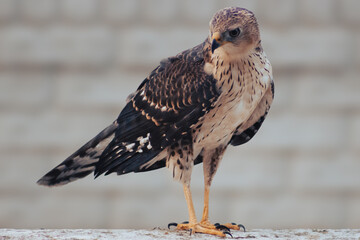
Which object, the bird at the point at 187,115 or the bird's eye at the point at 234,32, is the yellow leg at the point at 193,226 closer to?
the bird at the point at 187,115

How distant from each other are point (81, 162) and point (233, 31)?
834 mm

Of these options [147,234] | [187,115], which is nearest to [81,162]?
[147,234]

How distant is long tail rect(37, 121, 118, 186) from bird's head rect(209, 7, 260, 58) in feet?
1.98

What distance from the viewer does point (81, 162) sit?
7.89ft

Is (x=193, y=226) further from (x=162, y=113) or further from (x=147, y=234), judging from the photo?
(x=162, y=113)

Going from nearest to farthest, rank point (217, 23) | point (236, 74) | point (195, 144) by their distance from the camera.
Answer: point (217, 23) < point (236, 74) < point (195, 144)

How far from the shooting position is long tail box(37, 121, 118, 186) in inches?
94.3

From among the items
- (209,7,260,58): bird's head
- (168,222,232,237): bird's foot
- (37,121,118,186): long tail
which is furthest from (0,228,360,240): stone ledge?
(209,7,260,58): bird's head

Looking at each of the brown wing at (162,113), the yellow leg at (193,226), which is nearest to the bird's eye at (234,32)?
the brown wing at (162,113)

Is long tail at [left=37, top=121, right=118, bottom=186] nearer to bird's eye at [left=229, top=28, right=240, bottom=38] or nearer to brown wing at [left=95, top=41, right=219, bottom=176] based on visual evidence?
brown wing at [left=95, top=41, right=219, bottom=176]

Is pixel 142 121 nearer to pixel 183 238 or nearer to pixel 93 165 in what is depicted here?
pixel 93 165

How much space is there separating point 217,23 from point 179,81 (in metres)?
0.33

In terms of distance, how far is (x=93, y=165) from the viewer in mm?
2410

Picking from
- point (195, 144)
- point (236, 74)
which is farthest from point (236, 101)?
point (195, 144)
